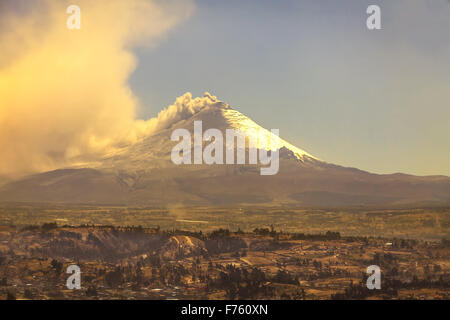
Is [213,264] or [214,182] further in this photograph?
[214,182]

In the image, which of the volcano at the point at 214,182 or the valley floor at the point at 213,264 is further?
the volcano at the point at 214,182

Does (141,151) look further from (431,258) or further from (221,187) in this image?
(431,258)

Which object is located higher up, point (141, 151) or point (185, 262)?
point (141, 151)

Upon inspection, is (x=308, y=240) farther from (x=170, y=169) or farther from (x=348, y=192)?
(x=170, y=169)

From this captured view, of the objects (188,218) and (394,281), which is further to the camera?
(188,218)

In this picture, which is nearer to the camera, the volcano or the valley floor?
the valley floor
